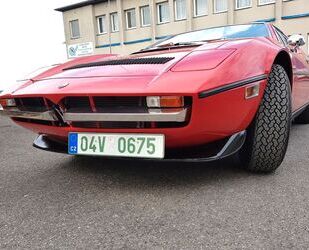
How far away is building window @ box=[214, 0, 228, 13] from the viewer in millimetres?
16709

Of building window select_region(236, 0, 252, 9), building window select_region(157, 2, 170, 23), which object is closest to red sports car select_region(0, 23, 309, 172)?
building window select_region(236, 0, 252, 9)

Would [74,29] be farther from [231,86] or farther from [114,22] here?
[231,86]

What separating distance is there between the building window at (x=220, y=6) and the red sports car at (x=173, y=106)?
15809mm

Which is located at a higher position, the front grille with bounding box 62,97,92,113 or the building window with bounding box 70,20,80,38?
the building window with bounding box 70,20,80,38

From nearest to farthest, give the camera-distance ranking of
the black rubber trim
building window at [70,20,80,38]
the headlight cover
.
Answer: the black rubber trim < the headlight cover < building window at [70,20,80,38]

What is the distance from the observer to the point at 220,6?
55.4 feet

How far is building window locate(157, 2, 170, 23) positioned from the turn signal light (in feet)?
59.9

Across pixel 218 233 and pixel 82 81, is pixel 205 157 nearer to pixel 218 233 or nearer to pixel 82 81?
pixel 218 233

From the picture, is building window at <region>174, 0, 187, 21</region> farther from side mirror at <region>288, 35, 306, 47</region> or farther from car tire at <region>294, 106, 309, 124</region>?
side mirror at <region>288, 35, 306, 47</region>

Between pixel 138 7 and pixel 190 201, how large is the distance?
19603mm

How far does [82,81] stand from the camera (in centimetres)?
182

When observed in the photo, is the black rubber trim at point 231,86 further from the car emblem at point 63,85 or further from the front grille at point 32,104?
the front grille at point 32,104

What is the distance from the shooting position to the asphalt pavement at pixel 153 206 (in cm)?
134

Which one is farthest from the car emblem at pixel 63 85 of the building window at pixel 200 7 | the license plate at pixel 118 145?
the building window at pixel 200 7
